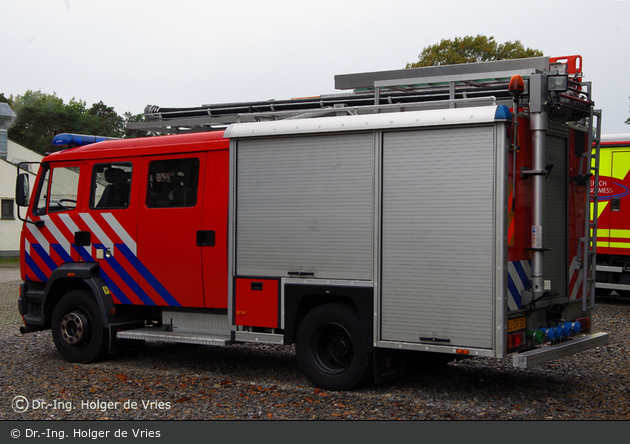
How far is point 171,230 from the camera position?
8.16 m

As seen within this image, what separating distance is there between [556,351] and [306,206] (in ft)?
9.20

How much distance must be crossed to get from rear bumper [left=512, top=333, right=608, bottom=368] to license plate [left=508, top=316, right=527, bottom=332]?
23cm

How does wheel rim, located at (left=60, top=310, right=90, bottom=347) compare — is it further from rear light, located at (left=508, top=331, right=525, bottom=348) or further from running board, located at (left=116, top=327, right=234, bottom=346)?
rear light, located at (left=508, top=331, right=525, bottom=348)

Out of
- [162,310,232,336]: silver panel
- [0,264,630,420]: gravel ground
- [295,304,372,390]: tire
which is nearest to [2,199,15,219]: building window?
[0,264,630,420]: gravel ground

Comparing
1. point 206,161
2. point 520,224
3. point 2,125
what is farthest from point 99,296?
point 2,125

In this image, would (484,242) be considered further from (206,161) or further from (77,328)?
(77,328)

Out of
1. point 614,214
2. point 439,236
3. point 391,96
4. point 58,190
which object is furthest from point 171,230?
point 614,214

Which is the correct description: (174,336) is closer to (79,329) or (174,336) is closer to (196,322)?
(196,322)

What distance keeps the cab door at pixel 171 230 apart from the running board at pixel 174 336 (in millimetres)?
347

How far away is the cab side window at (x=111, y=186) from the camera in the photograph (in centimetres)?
867

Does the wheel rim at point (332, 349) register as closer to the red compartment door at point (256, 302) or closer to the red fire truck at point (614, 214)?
the red compartment door at point (256, 302)

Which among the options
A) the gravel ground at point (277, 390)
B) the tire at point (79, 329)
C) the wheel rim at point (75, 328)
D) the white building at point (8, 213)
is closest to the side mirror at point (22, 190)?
the tire at point (79, 329)

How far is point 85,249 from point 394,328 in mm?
4409

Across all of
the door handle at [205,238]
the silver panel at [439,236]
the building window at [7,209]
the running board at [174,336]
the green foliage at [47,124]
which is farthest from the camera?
the green foliage at [47,124]
